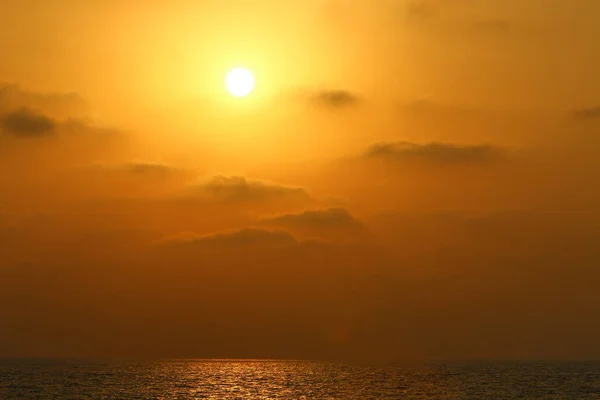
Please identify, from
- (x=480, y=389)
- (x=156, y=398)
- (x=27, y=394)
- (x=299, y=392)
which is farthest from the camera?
(x=480, y=389)

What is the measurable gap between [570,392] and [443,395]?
27841 millimetres

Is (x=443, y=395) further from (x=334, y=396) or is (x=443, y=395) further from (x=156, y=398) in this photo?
(x=156, y=398)

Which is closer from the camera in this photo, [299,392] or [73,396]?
[73,396]

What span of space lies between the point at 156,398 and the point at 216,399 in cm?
1024

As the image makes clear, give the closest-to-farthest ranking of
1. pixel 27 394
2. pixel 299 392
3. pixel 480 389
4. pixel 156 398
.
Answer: pixel 156 398, pixel 27 394, pixel 299 392, pixel 480 389

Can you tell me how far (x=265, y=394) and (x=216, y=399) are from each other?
16.7 metres

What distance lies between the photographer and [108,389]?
153750mm

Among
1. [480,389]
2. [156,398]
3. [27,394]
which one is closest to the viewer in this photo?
[156,398]

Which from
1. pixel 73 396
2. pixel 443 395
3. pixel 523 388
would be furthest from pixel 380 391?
pixel 73 396

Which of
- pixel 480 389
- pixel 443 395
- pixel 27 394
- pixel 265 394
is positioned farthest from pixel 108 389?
pixel 480 389

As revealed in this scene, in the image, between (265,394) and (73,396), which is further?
(265,394)

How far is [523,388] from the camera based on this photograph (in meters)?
163

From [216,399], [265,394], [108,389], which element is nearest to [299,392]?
[265,394]

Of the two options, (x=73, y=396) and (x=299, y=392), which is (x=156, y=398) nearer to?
(x=73, y=396)
